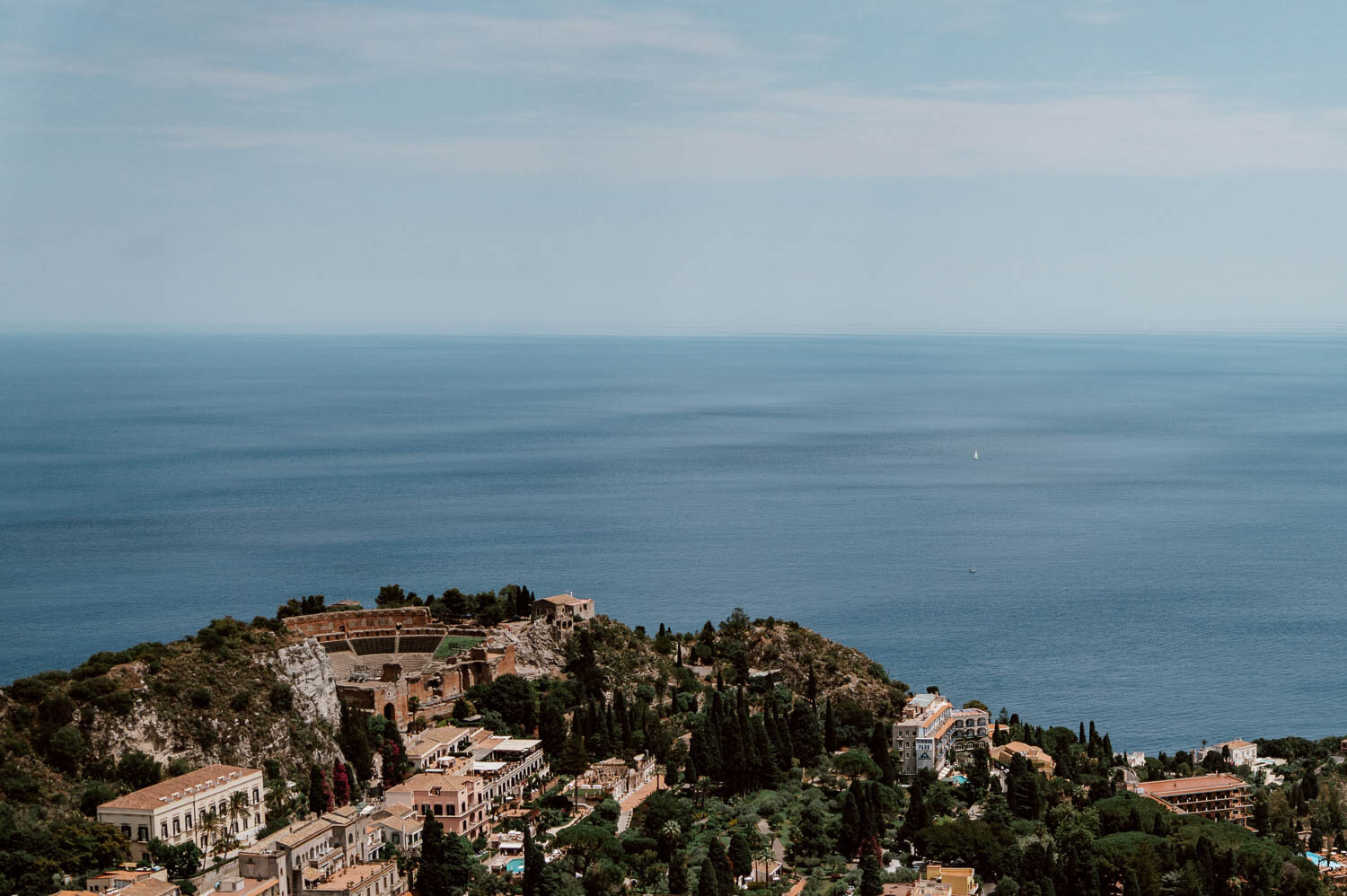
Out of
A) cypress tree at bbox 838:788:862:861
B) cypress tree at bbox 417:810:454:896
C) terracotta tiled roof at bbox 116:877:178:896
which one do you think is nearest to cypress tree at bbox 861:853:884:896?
cypress tree at bbox 838:788:862:861

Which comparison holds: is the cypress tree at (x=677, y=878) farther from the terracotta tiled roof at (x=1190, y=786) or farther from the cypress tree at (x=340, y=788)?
the terracotta tiled roof at (x=1190, y=786)

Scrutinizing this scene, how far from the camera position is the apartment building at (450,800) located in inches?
1676

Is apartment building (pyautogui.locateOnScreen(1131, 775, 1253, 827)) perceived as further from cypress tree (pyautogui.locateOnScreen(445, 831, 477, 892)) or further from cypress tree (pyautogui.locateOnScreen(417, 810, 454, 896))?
cypress tree (pyautogui.locateOnScreen(417, 810, 454, 896))

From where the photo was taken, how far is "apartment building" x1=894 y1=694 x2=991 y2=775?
51656 millimetres

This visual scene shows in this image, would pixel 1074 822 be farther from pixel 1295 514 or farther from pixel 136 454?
pixel 136 454

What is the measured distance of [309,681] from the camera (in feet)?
157

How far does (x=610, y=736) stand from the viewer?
4962 cm

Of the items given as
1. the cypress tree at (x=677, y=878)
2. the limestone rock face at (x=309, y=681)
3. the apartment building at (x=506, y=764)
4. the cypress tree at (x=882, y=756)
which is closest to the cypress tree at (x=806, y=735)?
the cypress tree at (x=882, y=756)

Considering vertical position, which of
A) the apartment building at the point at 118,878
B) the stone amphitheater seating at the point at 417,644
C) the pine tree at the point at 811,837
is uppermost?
the stone amphitheater seating at the point at 417,644

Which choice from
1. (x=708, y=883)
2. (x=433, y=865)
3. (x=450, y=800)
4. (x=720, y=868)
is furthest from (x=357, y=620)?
(x=708, y=883)

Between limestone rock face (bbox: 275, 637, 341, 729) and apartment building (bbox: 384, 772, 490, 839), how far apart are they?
4.49 m

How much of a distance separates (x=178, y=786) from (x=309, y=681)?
7.73 m

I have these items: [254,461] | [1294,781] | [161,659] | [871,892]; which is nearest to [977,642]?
[1294,781]

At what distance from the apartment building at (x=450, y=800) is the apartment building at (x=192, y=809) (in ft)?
13.3
